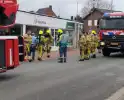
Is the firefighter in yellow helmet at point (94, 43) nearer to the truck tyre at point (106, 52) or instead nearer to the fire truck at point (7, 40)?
the truck tyre at point (106, 52)

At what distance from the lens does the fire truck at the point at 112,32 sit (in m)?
21.2

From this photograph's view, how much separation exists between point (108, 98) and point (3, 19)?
470 cm

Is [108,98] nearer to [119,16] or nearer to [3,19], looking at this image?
[3,19]

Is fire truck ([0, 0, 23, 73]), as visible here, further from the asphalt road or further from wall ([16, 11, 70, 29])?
wall ([16, 11, 70, 29])

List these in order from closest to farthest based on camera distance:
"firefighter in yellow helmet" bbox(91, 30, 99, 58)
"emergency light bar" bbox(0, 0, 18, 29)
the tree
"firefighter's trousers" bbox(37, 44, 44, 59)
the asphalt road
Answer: the asphalt road < "emergency light bar" bbox(0, 0, 18, 29) < "firefighter's trousers" bbox(37, 44, 44, 59) < "firefighter in yellow helmet" bbox(91, 30, 99, 58) < the tree

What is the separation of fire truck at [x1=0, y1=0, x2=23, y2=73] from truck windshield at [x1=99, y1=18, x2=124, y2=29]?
10.8 meters

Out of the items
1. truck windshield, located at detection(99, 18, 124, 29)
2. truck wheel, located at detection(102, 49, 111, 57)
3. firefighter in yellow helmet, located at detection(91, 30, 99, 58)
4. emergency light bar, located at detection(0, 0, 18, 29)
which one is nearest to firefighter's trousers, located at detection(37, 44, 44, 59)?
firefighter in yellow helmet, located at detection(91, 30, 99, 58)

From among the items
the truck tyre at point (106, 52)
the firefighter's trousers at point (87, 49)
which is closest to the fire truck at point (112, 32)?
the truck tyre at point (106, 52)

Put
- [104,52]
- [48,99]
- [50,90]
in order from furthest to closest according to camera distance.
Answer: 1. [104,52]
2. [50,90]
3. [48,99]

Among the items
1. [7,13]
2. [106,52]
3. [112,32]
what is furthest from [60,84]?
[106,52]

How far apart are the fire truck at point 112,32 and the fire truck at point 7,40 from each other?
10690mm

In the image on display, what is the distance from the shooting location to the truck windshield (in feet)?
69.8

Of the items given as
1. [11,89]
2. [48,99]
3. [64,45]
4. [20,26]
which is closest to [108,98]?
[48,99]

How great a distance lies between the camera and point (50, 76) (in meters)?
12.3
